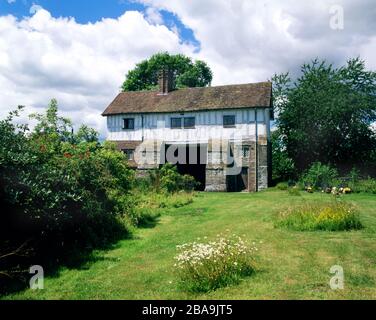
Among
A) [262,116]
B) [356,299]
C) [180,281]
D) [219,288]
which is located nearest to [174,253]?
[180,281]

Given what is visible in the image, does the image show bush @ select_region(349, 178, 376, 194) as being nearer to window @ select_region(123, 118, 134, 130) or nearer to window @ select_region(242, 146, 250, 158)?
window @ select_region(242, 146, 250, 158)

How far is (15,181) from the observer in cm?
833

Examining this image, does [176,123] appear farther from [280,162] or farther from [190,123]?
[280,162]

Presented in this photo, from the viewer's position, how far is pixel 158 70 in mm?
50531

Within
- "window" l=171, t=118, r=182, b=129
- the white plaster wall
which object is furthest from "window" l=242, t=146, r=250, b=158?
"window" l=171, t=118, r=182, b=129

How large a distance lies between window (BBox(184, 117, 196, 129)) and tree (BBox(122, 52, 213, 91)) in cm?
1899

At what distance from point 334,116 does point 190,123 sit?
12.2m

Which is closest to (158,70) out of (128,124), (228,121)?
(128,124)

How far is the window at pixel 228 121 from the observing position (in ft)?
101

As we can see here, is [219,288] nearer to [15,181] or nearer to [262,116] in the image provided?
[15,181]

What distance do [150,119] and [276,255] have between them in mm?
26391

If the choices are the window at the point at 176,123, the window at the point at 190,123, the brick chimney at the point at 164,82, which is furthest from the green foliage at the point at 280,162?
the brick chimney at the point at 164,82

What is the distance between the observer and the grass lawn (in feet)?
22.1

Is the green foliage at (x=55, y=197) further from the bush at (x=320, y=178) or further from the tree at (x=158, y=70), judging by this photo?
the tree at (x=158, y=70)
